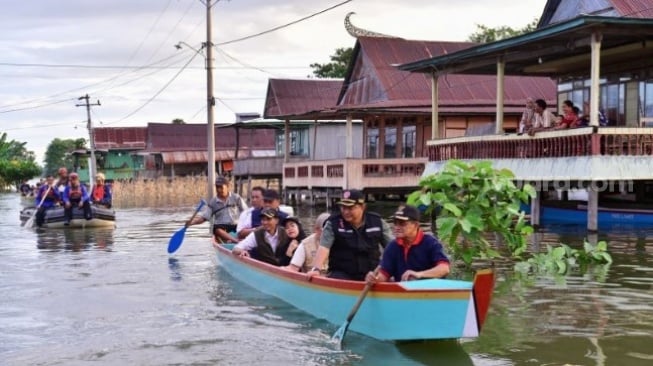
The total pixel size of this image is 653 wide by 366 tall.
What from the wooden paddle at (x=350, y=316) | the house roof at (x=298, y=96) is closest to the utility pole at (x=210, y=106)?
the house roof at (x=298, y=96)

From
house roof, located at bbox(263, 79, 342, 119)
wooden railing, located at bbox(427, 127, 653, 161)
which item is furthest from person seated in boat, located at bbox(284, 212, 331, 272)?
house roof, located at bbox(263, 79, 342, 119)

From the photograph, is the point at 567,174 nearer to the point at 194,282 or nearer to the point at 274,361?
the point at 194,282

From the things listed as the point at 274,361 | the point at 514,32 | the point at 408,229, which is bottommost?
the point at 274,361

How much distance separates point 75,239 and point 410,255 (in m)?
16.1

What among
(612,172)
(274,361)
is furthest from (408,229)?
(612,172)

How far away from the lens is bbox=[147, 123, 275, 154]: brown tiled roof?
62.7 m

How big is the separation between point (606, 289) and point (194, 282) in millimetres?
6718

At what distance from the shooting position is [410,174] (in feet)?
102

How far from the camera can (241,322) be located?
1104cm

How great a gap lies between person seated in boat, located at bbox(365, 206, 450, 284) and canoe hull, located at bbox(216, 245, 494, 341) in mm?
298

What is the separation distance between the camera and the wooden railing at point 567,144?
58.4 ft

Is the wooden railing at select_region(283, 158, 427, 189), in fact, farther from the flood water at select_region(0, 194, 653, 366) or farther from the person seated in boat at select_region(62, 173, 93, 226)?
the flood water at select_region(0, 194, 653, 366)

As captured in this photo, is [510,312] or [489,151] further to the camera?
[489,151]

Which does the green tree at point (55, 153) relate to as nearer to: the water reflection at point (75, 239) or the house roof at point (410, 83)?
the house roof at point (410, 83)
